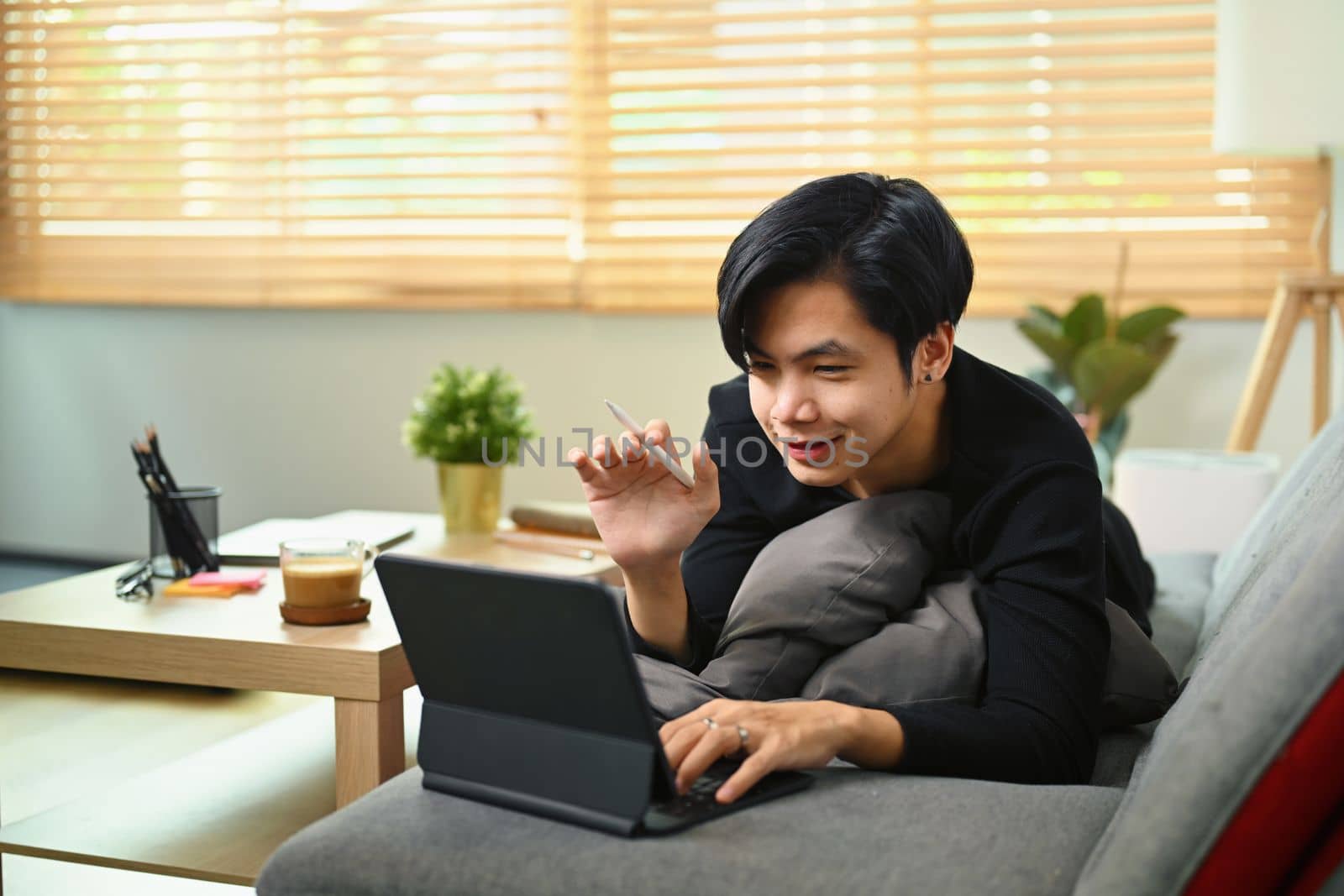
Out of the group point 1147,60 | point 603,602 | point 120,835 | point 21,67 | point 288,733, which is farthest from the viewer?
point 21,67

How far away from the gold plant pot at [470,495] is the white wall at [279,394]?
4.20ft

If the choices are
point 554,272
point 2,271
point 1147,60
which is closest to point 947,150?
point 1147,60

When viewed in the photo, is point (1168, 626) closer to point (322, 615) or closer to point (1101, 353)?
point (322, 615)

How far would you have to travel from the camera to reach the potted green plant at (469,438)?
2674 mm

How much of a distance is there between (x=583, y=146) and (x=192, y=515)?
2.11 metres

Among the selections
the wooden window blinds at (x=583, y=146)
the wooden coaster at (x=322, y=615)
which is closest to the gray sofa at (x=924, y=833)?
the wooden coaster at (x=322, y=615)

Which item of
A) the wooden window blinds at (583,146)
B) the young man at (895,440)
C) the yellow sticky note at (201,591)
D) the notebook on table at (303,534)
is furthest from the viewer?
the wooden window blinds at (583,146)

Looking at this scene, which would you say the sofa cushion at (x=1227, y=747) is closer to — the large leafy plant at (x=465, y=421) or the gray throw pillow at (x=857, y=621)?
the gray throw pillow at (x=857, y=621)

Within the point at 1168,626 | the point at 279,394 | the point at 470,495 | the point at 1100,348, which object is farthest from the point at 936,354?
the point at 279,394

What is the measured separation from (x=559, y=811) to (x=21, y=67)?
4.21 m

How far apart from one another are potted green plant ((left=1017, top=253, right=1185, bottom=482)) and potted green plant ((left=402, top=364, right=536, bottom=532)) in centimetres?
133

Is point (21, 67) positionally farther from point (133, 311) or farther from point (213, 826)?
point (213, 826)

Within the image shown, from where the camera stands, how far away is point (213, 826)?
5.57 ft

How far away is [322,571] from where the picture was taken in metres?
1.81
